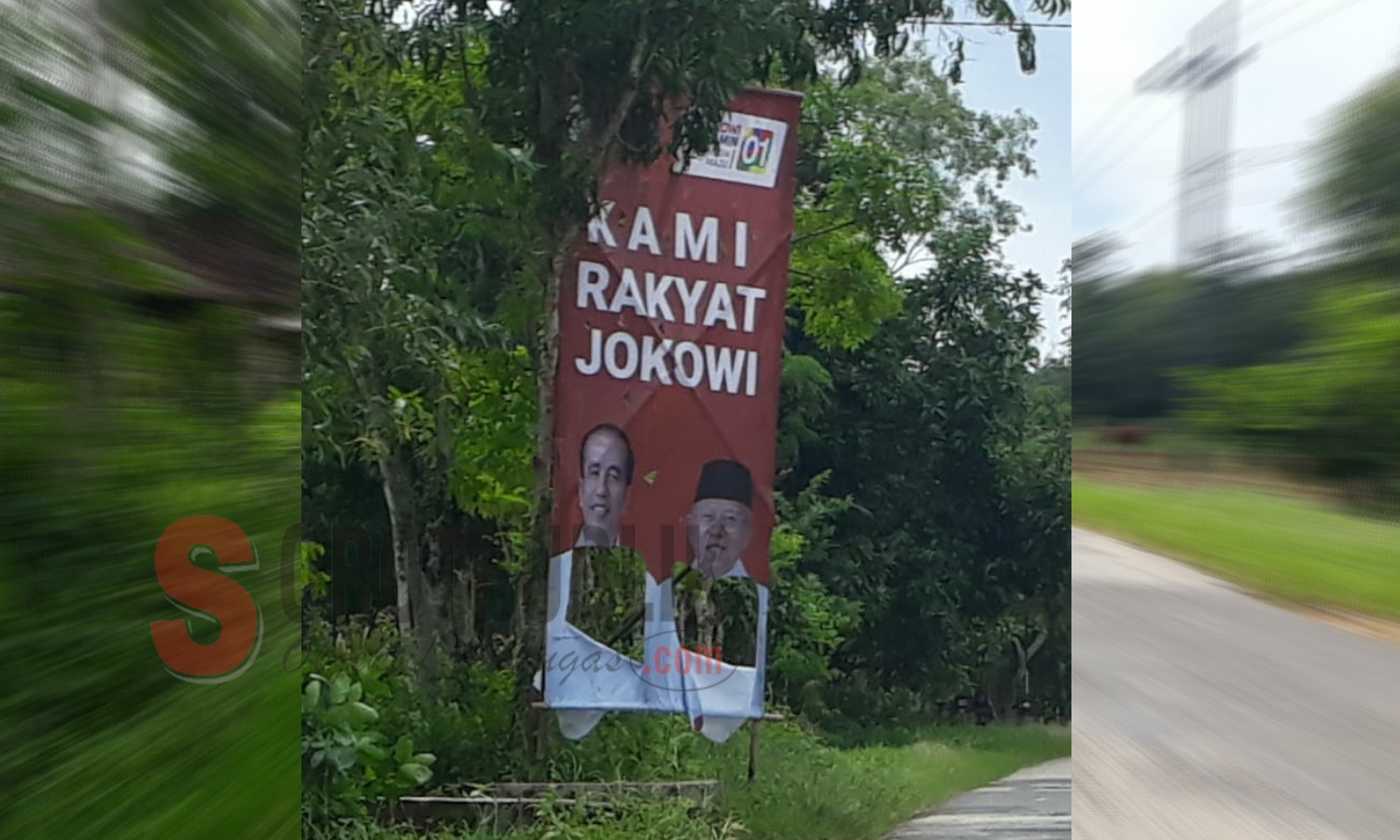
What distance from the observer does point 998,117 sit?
208cm

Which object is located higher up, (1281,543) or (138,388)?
(138,388)

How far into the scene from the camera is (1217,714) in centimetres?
153

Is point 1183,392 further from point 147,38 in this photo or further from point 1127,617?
point 147,38

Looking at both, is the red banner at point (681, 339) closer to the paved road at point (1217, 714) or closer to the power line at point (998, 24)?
the power line at point (998, 24)

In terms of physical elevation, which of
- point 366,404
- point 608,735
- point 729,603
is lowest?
point 608,735

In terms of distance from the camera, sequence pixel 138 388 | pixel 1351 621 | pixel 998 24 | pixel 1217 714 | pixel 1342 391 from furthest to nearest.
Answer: pixel 998 24 → pixel 138 388 → pixel 1217 714 → pixel 1351 621 → pixel 1342 391

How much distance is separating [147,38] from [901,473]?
5.54 feet

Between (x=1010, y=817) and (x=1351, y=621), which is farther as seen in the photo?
(x=1010, y=817)

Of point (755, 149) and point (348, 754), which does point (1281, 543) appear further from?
point (348, 754)

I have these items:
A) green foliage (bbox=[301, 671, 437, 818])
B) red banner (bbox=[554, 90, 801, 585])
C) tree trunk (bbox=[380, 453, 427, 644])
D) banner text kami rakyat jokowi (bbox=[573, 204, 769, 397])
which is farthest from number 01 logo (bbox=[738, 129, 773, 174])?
green foliage (bbox=[301, 671, 437, 818])

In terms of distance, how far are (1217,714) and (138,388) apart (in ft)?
6.21

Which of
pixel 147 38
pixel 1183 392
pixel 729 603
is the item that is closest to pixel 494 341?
pixel 729 603

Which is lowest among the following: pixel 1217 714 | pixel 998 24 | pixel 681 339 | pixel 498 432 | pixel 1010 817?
pixel 1010 817

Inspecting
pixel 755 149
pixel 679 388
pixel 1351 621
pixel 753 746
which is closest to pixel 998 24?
pixel 755 149
